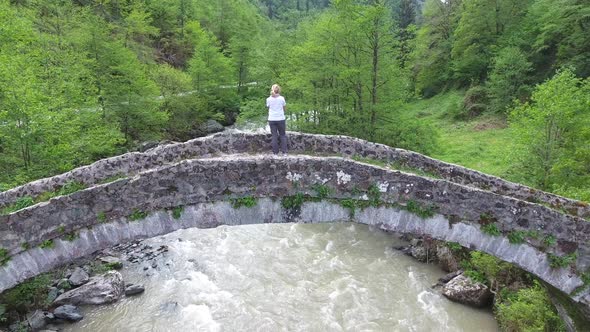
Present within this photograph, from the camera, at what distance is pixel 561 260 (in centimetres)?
912

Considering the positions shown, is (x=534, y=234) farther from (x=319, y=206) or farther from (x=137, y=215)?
(x=137, y=215)

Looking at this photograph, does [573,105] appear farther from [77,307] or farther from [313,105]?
[77,307]

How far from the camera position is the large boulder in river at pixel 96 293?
42.6ft

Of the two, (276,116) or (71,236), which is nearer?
(71,236)

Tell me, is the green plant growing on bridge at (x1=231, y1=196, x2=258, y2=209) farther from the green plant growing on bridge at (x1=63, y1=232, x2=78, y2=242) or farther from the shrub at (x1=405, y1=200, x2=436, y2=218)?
the shrub at (x1=405, y1=200, x2=436, y2=218)

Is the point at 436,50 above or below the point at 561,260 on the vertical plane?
above

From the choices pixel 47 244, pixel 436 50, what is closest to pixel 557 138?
pixel 47 244

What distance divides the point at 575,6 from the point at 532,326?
22.2m

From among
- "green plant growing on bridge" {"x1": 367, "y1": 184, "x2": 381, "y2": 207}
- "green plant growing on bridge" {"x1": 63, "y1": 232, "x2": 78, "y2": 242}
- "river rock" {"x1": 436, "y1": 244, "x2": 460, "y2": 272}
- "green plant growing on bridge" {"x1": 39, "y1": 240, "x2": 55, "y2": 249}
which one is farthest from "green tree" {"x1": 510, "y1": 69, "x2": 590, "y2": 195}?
"green plant growing on bridge" {"x1": 39, "y1": 240, "x2": 55, "y2": 249}

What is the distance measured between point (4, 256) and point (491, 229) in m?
10.0

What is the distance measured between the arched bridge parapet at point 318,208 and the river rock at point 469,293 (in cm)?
372

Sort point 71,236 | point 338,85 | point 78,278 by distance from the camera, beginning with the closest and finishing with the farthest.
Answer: point 71,236 → point 78,278 → point 338,85

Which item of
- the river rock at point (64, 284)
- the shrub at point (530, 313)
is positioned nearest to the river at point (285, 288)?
the shrub at point (530, 313)

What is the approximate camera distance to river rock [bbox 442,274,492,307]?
12.8 metres
